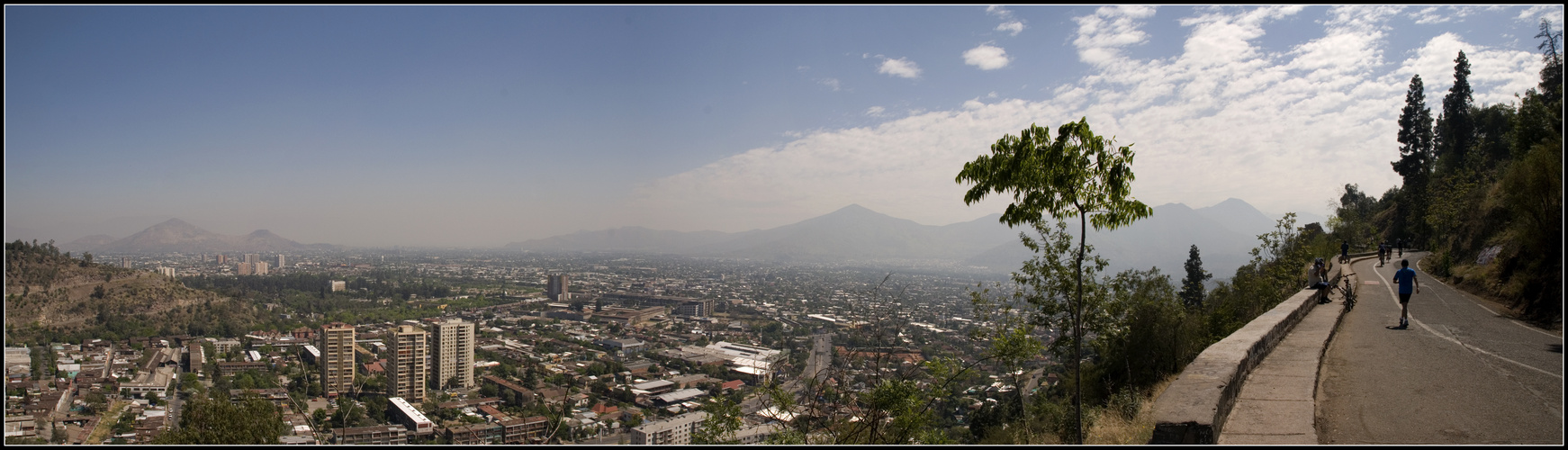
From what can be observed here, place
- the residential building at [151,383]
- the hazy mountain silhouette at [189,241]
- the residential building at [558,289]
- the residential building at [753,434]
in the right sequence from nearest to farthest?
the residential building at [753,434]
the residential building at [151,383]
the residential building at [558,289]
the hazy mountain silhouette at [189,241]

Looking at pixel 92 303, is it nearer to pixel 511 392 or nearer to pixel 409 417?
pixel 409 417

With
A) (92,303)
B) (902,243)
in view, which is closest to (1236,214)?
(902,243)

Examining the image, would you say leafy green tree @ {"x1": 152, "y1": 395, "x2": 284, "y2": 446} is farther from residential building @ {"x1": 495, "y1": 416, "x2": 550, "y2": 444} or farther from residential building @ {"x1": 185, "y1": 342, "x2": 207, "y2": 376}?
residential building @ {"x1": 185, "y1": 342, "x2": 207, "y2": 376}

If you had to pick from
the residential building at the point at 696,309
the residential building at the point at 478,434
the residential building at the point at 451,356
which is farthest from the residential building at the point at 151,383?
the residential building at the point at 696,309

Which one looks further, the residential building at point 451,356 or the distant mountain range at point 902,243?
A: the distant mountain range at point 902,243

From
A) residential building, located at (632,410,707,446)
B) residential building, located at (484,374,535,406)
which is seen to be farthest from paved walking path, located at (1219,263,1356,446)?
residential building, located at (484,374,535,406)

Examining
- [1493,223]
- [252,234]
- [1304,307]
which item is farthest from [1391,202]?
[252,234]

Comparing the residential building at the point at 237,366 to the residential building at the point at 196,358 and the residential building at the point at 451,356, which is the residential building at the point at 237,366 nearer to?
the residential building at the point at 196,358
